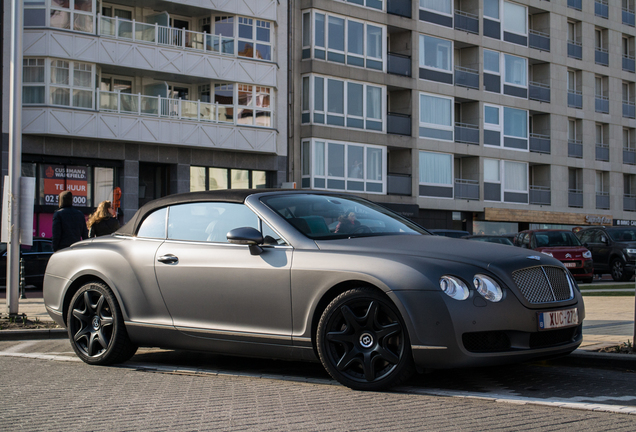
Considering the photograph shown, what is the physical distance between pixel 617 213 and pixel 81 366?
47777 millimetres

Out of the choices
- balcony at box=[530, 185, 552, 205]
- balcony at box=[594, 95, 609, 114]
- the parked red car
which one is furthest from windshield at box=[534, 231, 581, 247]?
balcony at box=[594, 95, 609, 114]

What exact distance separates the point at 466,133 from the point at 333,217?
36503 millimetres

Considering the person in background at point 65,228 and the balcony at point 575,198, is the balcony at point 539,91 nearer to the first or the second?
the balcony at point 575,198

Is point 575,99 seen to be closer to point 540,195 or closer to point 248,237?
point 540,195

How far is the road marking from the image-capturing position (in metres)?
5.09

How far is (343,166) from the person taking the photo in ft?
119

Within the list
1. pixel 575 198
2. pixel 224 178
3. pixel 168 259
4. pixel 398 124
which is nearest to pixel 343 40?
pixel 398 124

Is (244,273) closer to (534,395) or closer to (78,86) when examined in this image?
(534,395)

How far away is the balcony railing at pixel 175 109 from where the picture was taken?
99.1ft

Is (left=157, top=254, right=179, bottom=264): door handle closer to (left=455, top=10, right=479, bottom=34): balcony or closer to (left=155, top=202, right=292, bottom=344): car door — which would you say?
(left=155, top=202, right=292, bottom=344): car door

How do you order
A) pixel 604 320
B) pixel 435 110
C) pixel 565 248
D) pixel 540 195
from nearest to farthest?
pixel 604 320 < pixel 565 248 < pixel 435 110 < pixel 540 195

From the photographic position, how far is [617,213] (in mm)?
50312

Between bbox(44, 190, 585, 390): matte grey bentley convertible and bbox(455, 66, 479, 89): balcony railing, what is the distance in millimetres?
35824

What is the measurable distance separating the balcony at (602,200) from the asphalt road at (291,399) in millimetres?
44818
